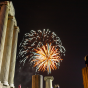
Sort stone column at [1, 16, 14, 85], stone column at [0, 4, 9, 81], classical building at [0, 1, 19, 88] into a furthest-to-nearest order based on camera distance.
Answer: stone column at [1, 16, 14, 85], classical building at [0, 1, 19, 88], stone column at [0, 4, 9, 81]

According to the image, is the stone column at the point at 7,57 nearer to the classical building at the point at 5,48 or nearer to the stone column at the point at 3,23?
the classical building at the point at 5,48

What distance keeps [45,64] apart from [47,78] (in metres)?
19.2

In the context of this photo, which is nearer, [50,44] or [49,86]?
[49,86]

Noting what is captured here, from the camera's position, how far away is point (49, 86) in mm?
50875

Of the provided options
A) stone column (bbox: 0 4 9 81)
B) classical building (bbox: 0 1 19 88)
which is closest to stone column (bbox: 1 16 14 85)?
classical building (bbox: 0 1 19 88)

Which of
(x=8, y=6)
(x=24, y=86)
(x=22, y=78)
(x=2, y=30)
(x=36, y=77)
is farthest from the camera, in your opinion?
(x=24, y=86)

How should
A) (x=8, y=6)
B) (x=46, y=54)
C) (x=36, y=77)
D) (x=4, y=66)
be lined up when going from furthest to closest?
(x=46, y=54) < (x=8, y=6) < (x=4, y=66) < (x=36, y=77)

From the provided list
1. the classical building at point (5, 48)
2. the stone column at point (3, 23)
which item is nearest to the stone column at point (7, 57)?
the classical building at point (5, 48)

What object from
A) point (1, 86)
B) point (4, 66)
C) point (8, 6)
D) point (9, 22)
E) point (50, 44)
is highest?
point (8, 6)

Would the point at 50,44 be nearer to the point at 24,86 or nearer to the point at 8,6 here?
the point at 8,6

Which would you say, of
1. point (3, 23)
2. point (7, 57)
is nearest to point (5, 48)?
point (7, 57)

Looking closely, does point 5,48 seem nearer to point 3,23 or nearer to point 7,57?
point 7,57

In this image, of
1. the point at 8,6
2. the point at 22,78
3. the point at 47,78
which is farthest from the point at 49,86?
the point at 22,78

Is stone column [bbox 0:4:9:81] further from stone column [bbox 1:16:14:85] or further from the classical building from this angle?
stone column [bbox 1:16:14:85]
